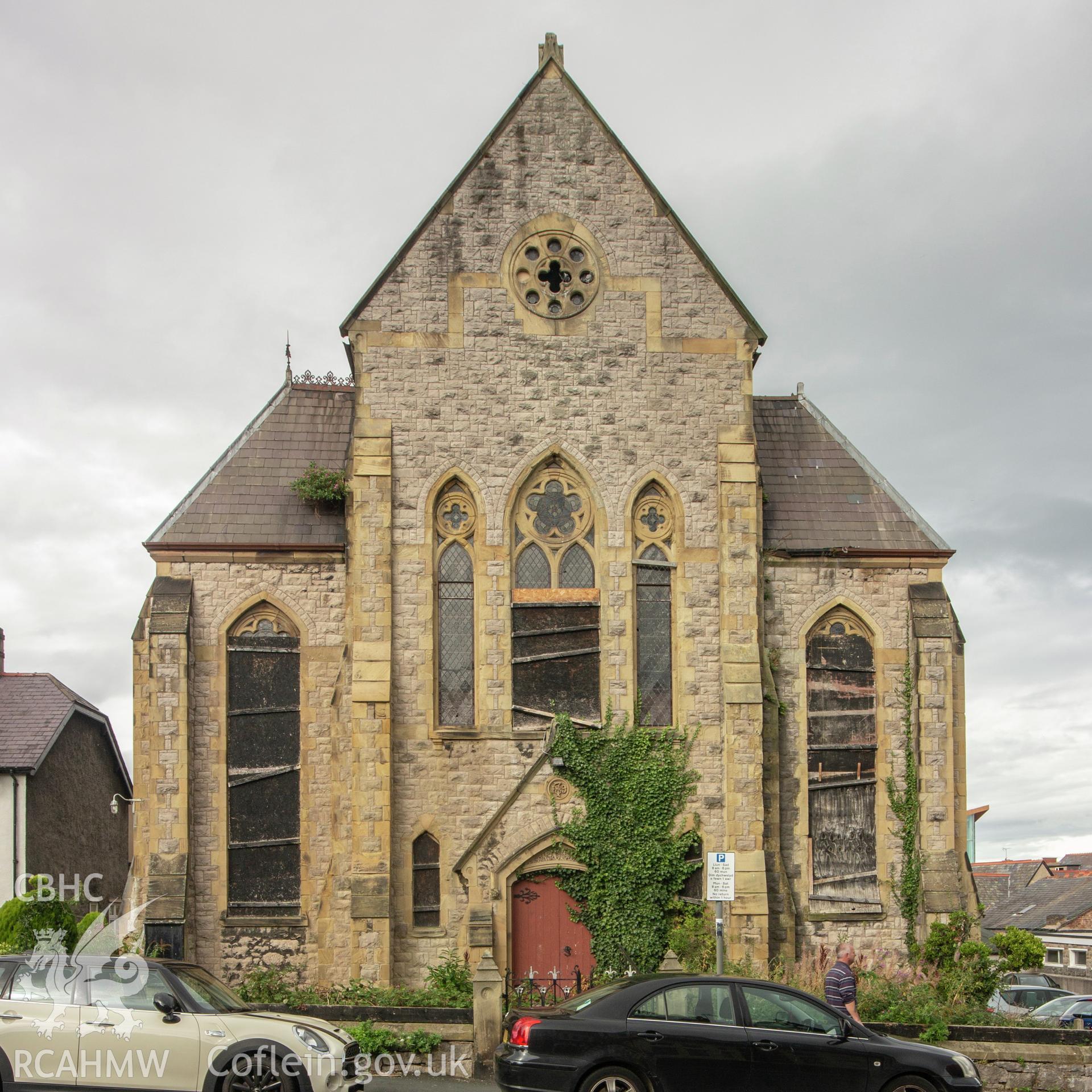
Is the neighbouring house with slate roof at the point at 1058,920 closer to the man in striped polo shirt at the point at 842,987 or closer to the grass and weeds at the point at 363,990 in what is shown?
the grass and weeds at the point at 363,990

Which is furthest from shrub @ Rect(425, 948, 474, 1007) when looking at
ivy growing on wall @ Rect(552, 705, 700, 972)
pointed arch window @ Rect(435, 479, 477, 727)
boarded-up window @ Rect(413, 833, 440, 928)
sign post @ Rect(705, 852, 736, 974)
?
sign post @ Rect(705, 852, 736, 974)

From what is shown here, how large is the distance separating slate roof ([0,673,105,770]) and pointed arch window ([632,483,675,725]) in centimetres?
1272

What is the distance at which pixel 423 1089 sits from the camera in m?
13.4

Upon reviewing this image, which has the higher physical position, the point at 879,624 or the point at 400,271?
the point at 400,271

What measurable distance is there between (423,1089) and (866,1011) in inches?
236

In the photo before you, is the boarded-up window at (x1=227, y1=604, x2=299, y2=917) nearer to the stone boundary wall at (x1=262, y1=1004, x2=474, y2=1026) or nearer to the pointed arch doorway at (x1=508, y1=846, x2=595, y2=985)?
the pointed arch doorway at (x1=508, y1=846, x2=595, y2=985)

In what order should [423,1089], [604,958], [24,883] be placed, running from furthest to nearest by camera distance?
[24,883], [604,958], [423,1089]

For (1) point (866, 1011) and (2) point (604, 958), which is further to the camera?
(2) point (604, 958)

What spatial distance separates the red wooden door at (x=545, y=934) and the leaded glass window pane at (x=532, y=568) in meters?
4.47

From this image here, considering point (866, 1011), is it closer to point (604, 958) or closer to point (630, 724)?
point (604, 958)

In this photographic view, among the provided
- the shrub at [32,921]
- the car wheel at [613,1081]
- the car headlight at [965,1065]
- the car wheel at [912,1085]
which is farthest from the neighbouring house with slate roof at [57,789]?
the car headlight at [965,1065]

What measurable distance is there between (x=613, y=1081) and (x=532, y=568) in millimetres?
10767

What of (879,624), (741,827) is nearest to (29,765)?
(741,827)

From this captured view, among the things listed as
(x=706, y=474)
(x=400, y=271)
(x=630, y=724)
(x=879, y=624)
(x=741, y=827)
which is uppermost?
(x=400, y=271)
